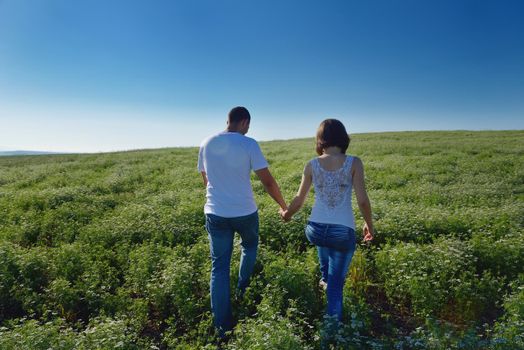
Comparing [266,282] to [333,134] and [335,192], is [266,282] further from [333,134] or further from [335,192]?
[333,134]

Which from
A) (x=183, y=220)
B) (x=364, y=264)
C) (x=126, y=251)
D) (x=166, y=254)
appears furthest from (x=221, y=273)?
(x=183, y=220)

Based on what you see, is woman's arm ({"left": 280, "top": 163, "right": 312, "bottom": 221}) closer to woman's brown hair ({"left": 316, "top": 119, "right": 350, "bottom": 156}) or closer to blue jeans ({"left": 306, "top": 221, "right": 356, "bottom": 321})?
blue jeans ({"left": 306, "top": 221, "right": 356, "bottom": 321})

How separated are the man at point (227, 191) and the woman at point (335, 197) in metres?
0.84

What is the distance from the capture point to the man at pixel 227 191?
5.12 metres

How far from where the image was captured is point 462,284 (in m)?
6.08

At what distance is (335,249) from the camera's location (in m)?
5.03

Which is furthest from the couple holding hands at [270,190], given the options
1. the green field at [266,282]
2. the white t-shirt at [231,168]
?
the green field at [266,282]

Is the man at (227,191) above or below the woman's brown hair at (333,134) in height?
below

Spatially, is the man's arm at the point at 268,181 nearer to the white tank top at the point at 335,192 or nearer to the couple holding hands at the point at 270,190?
the couple holding hands at the point at 270,190

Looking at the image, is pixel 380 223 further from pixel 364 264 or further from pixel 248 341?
pixel 248 341

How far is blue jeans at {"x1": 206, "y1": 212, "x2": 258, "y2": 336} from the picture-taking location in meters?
5.26

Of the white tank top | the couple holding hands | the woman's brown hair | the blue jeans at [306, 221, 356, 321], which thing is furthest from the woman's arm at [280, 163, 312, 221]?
Result: the woman's brown hair

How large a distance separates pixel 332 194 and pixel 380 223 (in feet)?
16.4

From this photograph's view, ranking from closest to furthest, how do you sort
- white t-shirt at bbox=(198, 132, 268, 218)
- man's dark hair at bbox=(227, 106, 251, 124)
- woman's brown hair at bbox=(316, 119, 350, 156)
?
woman's brown hair at bbox=(316, 119, 350, 156) < white t-shirt at bbox=(198, 132, 268, 218) < man's dark hair at bbox=(227, 106, 251, 124)
